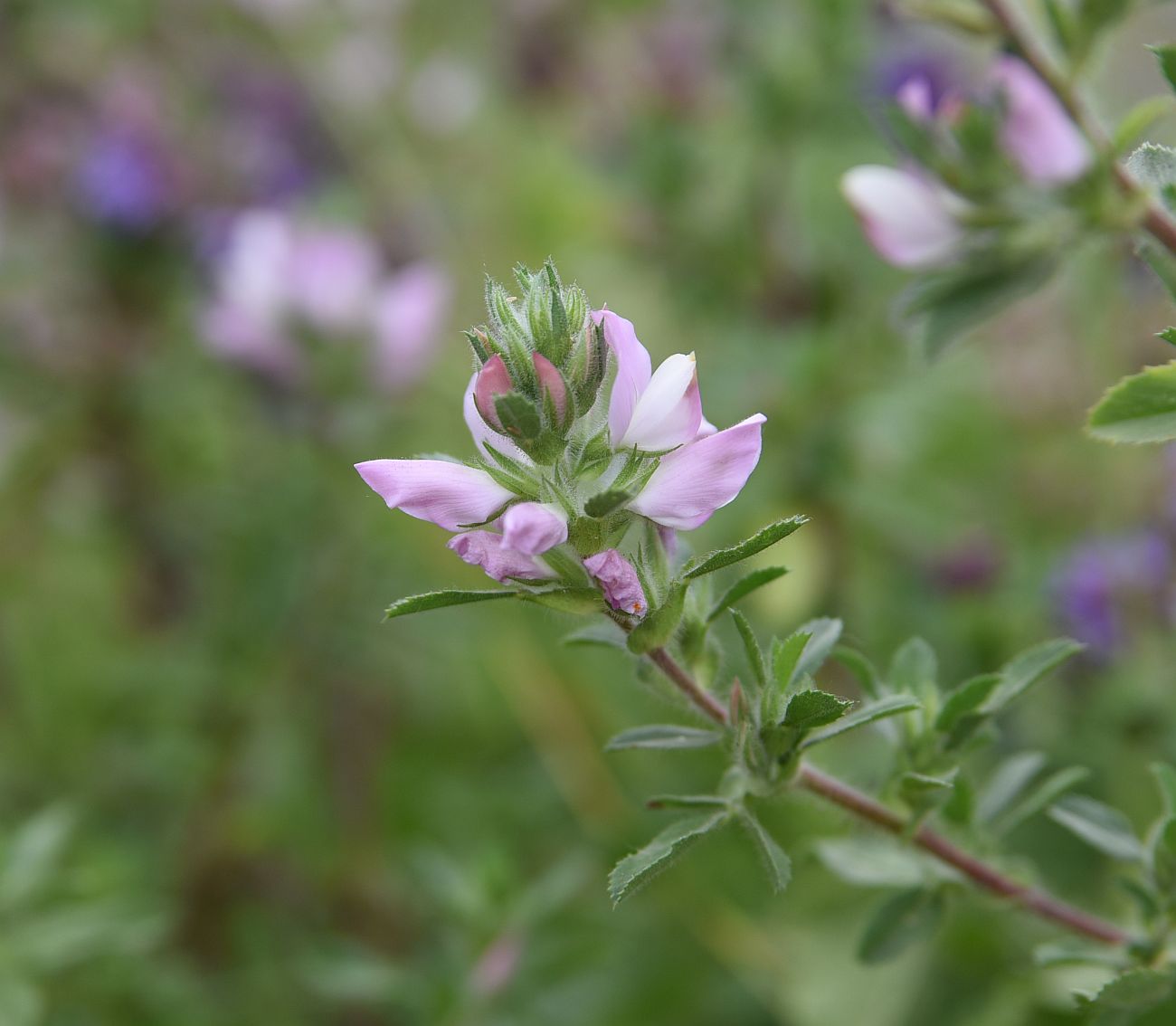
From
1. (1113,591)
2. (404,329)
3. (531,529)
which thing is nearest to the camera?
(531,529)

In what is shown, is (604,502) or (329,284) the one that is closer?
(604,502)

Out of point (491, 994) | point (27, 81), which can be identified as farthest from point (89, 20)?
point (491, 994)

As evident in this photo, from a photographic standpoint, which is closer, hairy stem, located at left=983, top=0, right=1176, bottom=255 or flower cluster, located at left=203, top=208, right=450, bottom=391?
hairy stem, located at left=983, top=0, right=1176, bottom=255

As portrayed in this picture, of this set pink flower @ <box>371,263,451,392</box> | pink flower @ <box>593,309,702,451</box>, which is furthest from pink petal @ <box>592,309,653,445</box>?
pink flower @ <box>371,263,451,392</box>

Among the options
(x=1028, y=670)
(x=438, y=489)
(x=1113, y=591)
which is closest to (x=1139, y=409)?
(x=1028, y=670)

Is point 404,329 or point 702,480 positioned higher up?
point 404,329

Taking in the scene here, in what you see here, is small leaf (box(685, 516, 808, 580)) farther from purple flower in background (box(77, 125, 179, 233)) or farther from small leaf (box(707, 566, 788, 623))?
purple flower in background (box(77, 125, 179, 233))

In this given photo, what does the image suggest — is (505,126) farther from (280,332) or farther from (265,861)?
(265,861)

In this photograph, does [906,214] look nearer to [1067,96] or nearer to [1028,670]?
[1067,96]
